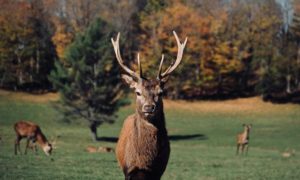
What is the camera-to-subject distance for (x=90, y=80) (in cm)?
4422

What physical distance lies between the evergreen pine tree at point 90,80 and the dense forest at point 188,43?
13314 millimetres

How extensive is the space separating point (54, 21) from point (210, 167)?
4529cm

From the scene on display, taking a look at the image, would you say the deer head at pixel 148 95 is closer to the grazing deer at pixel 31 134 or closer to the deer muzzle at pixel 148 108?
the deer muzzle at pixel 148 108

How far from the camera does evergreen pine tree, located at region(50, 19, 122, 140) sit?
143 feet

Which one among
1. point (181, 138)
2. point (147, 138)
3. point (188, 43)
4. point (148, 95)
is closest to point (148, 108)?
point (148, 95)

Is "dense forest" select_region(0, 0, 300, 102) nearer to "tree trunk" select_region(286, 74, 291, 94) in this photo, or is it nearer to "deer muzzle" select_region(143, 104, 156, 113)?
"tree trunk" select_region(286, 74, 291, 94)

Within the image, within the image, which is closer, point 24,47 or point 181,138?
point 181,138

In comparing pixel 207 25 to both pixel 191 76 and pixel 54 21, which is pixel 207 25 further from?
pixel 54 21

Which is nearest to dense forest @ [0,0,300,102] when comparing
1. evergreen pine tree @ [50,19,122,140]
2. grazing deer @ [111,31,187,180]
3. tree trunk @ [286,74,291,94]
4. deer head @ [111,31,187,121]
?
tree trunk @ [286,74,291,94]

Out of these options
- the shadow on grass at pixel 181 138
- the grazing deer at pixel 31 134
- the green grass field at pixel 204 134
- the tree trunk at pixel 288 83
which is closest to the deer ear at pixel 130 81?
the green grass field at pixel 204 134

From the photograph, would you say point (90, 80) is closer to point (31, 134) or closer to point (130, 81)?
point (31, 134)

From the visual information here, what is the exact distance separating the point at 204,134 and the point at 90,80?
9.17 metres

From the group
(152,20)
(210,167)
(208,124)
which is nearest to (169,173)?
(210,167)

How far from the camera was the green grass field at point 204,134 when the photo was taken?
20500 mm
